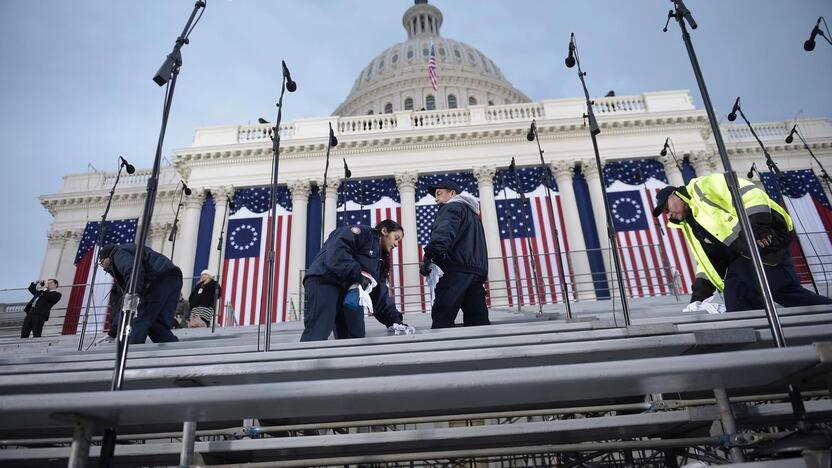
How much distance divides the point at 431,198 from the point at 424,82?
3047 centimetres

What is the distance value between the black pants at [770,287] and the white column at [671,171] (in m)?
18.3

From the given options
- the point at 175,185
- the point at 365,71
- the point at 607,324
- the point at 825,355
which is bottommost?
the point at 825,355

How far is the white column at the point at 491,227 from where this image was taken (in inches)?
754

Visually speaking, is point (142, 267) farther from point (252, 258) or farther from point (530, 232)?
point (530, 232)

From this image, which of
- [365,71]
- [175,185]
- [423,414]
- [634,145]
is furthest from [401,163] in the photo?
[365,71]

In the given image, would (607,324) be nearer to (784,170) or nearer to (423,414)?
(423,414)

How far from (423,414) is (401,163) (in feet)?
63.2

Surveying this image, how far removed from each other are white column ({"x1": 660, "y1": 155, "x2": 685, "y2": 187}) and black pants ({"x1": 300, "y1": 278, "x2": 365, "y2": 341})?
64.3 ft

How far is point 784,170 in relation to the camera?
76.1ft

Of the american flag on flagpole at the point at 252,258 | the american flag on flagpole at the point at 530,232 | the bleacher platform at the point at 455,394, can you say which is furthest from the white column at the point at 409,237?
the bleacher platform at the point at 455,394

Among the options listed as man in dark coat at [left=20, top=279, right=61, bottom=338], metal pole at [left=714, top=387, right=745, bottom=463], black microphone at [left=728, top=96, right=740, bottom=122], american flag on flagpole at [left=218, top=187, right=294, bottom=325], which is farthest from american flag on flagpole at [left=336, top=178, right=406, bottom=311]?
metal pole at [left=714, top=387, right=745, bottom=463]

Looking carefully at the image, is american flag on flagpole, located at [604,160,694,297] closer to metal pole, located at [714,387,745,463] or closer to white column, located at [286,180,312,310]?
white column, located at [286,180,312,310]

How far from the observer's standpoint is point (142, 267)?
6.38 metres

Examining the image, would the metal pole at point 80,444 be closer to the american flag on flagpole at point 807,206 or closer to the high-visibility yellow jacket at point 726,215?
the high-visibility yellow jacket at point 726,215
